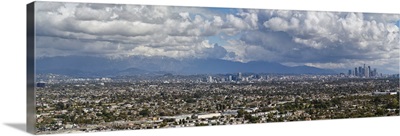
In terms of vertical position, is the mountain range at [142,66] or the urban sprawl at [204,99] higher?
the mountain range at [142,66]

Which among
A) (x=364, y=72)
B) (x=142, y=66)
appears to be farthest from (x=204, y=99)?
(x=364, y=72)

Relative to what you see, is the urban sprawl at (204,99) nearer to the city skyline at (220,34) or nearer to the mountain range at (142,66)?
the mountain range at (142,66)

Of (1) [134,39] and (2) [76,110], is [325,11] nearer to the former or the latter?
(1) [134,39]

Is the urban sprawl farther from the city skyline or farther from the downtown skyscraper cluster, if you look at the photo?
the city skyline

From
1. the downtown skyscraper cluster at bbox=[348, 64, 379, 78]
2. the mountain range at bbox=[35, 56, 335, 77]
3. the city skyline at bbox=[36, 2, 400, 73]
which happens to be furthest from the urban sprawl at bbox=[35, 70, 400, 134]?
the city skyline at bbox=[36, 2, 400, 73]

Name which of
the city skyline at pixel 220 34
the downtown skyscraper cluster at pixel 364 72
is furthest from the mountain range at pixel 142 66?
the downtown skyscraper cluster at pixel 364 72
